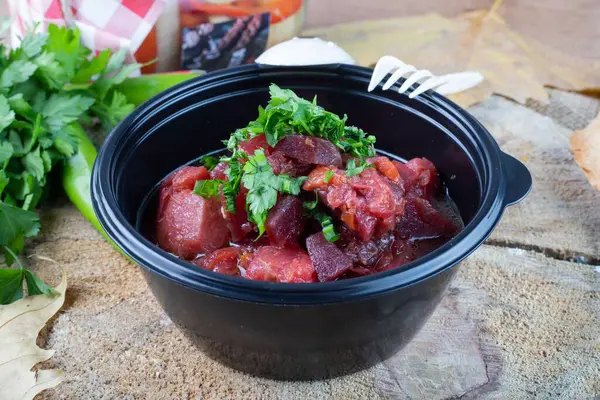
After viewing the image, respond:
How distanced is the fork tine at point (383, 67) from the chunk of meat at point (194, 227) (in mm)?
855

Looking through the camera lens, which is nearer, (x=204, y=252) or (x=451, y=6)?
(x=204, y=252)

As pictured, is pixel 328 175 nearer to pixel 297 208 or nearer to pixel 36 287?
pixel 297 208

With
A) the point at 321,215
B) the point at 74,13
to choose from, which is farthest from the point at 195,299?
the point at 74,13

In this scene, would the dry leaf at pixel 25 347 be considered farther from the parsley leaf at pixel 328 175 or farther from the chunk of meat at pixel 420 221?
the chunk of meat at pixel 420 221

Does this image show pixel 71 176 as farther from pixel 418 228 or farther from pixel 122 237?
pixel 418 228

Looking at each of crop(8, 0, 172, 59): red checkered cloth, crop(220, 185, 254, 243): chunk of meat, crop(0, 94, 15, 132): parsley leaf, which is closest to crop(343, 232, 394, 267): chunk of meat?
crop(220, 185, 254, 243): chunk of meat

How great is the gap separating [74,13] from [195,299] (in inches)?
92.6

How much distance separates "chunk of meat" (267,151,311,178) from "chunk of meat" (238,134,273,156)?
5cm

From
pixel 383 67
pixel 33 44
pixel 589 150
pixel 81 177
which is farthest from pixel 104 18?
pixel 589 150

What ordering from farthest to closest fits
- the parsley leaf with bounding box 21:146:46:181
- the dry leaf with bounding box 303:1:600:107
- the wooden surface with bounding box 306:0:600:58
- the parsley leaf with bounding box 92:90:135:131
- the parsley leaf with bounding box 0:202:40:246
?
the wooden surface with bounding box 306:0:600:58, the dry leaf with bounding box 303:1:600:107, the parsley leaf with bounding box 92:90:135:131, the parsley leaf with bounding box 21:146:46:181, the parsley leaf with bounding box 0:202:40:246

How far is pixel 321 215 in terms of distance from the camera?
2.05 m

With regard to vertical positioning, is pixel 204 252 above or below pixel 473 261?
above

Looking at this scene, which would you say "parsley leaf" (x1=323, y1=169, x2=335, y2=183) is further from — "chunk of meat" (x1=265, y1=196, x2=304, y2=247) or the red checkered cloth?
the red checkered cloth

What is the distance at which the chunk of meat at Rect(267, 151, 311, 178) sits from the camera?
80.5 inches
